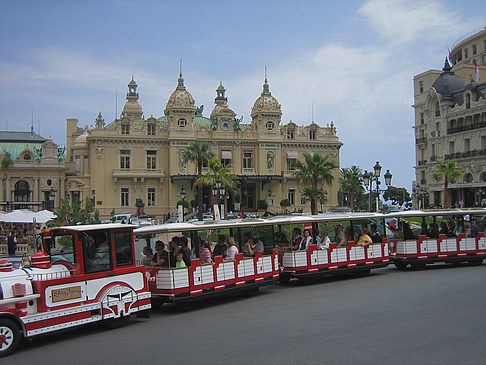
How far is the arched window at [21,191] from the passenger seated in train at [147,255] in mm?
57083

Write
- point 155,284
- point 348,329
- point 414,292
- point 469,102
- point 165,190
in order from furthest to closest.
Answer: point 165,190
point 469,102
point 414,292
point 155,284
point 348,329

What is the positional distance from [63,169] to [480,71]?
57.5 metres

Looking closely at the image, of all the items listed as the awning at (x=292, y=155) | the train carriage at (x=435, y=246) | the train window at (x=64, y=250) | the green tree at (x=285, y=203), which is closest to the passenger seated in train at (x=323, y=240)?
the train carriage at (x=435, y=246)

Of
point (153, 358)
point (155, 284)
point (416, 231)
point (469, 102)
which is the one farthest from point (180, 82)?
point (153, 358)

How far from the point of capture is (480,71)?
6994 centimetres

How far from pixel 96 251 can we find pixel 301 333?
447 centimetres

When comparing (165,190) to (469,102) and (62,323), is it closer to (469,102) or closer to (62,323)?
(469,102)

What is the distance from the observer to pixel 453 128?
203 ft

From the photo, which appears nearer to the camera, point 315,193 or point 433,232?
point 433,232

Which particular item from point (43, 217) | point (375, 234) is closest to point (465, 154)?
point (375, 234)

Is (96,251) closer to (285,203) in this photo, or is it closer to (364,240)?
(364,240)

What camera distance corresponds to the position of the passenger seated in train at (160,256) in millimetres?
12602

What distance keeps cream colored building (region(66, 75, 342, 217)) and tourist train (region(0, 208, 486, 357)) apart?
45.5 metres

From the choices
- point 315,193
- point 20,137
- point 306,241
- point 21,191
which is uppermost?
point 20,137
